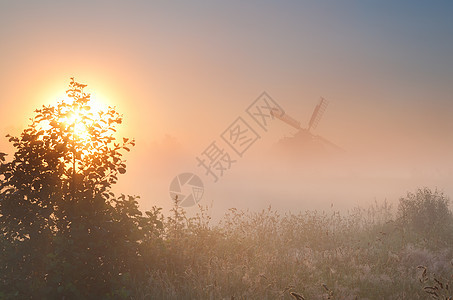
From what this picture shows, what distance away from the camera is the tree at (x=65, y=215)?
7.04 m

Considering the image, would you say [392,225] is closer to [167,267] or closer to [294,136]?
[167,267]

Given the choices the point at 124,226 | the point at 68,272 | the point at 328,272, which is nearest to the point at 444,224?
the point at 328,272

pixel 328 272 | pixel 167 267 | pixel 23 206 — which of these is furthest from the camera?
pixel 328 272

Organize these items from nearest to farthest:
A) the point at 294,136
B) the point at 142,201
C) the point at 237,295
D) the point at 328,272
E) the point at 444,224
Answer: the point at 237,295
the point at 328,272
the point at 444,224
the point at 142,201
the point at 294,136

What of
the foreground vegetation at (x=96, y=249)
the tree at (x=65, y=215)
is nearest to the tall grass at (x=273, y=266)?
the foreground vegetation at (x=96, y=249)

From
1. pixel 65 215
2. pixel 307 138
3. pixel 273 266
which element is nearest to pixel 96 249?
pixel 65 215

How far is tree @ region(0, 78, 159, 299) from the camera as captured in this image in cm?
704

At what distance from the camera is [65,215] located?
755cm

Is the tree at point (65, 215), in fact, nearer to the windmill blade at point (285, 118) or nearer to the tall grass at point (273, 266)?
the tall grass at point (273, 266)

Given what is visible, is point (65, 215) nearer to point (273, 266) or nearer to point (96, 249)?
point (96, 249)

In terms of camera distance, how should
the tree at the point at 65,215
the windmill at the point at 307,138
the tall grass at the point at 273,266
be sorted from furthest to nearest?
the windmill at the point at 307,138 → the tall grass at the point at 273,266 → the tree at the point at 65,215

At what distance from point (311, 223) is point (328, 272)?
4570mm

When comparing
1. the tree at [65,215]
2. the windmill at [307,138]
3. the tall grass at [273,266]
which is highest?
the windmill at [307,138]

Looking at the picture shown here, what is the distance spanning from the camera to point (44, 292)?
22.4ft
